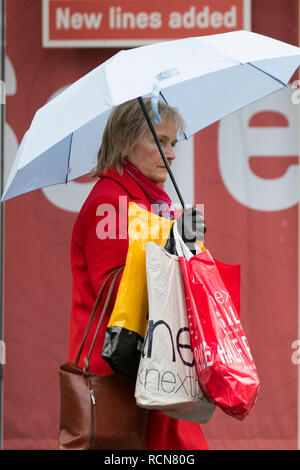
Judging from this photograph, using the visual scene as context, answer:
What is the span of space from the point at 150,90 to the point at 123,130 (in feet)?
1.57

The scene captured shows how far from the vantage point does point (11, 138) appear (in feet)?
14.9

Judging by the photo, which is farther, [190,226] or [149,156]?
[149,156]

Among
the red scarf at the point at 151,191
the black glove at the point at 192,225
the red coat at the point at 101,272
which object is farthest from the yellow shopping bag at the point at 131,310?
the red scarf at the point at 151,191

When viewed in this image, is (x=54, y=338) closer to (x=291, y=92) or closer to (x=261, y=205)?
(x=261, y=205)

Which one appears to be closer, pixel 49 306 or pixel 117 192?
pixel 117 192

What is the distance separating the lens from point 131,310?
7.63 ft

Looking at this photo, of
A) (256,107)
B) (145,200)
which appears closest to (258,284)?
(256,107)

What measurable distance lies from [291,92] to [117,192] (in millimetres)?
2200

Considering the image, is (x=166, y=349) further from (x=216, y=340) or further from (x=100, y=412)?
(x=100, y=412)

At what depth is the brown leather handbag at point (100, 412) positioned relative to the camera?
7.80ft

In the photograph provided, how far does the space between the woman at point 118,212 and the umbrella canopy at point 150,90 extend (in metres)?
0.16

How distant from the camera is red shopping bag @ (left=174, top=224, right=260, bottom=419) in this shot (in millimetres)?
2189

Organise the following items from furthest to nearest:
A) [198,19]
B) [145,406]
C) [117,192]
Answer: [198,19], [117,192], [145,406]

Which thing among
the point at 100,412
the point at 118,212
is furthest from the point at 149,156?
the point at 100,412
